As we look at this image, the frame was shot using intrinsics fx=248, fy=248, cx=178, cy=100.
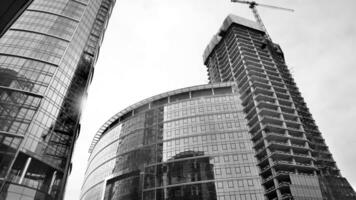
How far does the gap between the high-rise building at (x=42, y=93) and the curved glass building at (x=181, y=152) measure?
29655 mm

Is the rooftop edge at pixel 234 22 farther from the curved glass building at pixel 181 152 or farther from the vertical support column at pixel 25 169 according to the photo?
the vertical support column at pixel 25 169

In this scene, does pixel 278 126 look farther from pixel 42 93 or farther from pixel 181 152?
pixel 42 93

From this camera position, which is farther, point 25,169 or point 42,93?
point 42,93

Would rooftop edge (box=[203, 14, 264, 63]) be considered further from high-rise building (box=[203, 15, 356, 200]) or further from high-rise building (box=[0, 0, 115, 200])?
high-rise building (box=[0, 0, 115, 200])

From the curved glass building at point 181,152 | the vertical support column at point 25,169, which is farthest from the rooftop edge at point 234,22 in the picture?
the vertical support column at point 25,169

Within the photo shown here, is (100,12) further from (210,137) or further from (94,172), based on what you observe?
(94,172)

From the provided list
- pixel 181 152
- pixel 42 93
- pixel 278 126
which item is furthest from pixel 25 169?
pixel 278 126

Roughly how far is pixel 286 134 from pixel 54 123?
71722mm

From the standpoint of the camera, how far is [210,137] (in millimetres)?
84500

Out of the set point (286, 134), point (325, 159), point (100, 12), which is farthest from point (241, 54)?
point (100, 12)

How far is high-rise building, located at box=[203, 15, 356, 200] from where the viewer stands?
7319cm

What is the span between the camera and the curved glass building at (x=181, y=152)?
7500 cm

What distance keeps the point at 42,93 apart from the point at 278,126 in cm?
7278

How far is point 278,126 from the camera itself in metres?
85.8
